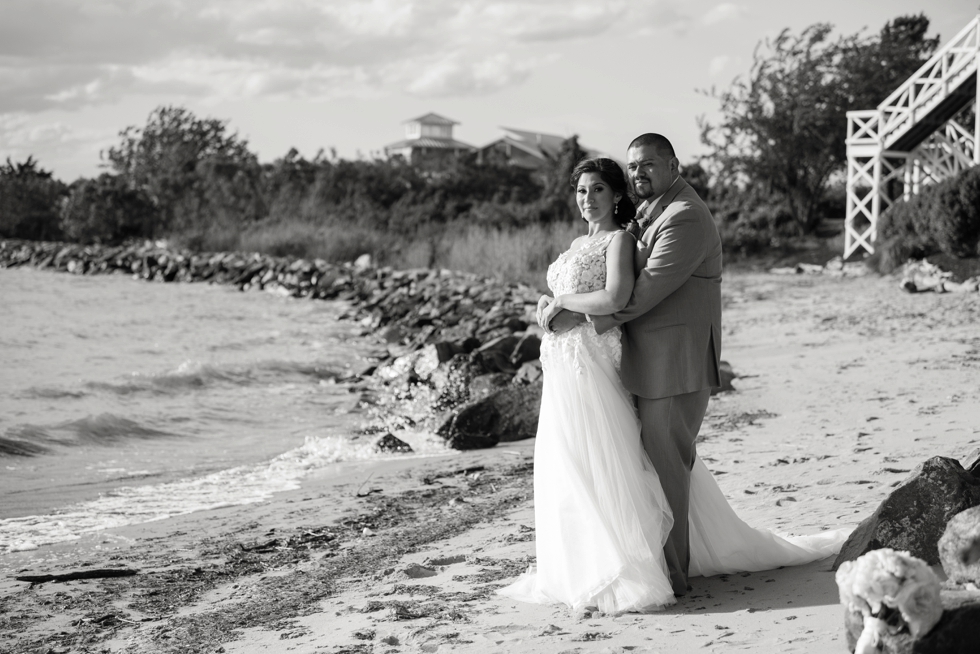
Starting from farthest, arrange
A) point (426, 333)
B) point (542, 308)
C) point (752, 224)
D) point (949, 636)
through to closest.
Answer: point (752, 224), point (426, 333), point (542, 308), point (949, 636)

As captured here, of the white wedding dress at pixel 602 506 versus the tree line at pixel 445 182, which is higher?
the tree line at pixel 445 182

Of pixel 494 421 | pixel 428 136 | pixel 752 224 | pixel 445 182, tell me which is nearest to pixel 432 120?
pixel 428 136

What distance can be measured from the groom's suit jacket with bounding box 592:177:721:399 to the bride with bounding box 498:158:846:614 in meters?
0.10

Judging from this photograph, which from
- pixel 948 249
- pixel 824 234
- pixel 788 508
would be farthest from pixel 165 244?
pixel 788 508

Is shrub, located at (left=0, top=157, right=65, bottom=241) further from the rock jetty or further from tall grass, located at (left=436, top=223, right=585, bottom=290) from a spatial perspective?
tall grass, located at (left=436, top=223, right=585, bottom=290)

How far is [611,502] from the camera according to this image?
478 cm

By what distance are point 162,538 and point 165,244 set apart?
38.9m

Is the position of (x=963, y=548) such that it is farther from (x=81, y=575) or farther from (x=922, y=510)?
(x=81, y=575)

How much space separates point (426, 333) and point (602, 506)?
14746 millimetres

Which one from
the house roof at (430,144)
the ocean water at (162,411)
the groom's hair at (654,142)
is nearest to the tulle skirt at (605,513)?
the groom's hair at (654,142)

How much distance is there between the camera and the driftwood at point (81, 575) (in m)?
6.43

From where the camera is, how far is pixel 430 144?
8000 centimetres

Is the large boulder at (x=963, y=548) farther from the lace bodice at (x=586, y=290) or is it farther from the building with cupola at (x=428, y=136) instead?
the building with cupola at (x=428, y=136)

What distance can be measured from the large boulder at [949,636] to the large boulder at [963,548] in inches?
15.3
